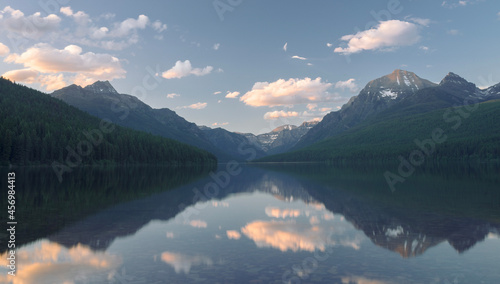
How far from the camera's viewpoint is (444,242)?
20.2 metres

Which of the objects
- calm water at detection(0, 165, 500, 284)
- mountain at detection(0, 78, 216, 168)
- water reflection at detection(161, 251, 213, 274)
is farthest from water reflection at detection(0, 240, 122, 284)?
mountain at detection(0, 78, 216, 168)

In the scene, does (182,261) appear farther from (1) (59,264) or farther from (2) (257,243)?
(1) (59,264)

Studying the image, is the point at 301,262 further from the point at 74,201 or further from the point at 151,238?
the point at 74,201

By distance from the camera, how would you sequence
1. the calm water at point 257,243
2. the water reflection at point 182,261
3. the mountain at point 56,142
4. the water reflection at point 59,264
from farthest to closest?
the mountain at point 56,142, the water reflection at point 182,261, the calm water at point 257,243, the water reflection at point 59,264

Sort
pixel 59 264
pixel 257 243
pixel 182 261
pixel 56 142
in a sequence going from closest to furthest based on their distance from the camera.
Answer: pixel 59 264 → pixel 182 261 → pixel 257 243 → pixel 56 142

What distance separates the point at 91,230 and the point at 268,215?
628 inches

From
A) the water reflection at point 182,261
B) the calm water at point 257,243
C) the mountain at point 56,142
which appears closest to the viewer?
the calm water at point 257,243

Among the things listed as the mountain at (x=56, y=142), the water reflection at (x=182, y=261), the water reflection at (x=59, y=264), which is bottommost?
the water reflection at (x=182, y=261)

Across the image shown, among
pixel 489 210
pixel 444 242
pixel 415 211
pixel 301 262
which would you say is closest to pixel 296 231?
pixel 301 262

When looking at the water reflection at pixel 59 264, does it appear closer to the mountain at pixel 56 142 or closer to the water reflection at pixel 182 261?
the water reflection at pixel 182 261

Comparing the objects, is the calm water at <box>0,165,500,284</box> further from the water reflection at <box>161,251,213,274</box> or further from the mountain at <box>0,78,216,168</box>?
the mountain at <box>0,78,216,168</box>

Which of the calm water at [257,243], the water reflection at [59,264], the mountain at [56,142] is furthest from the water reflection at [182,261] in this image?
the mountain at [56,142]

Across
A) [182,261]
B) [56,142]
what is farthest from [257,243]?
[56,142]

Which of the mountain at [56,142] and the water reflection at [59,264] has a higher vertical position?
the mountain at [56,142]
